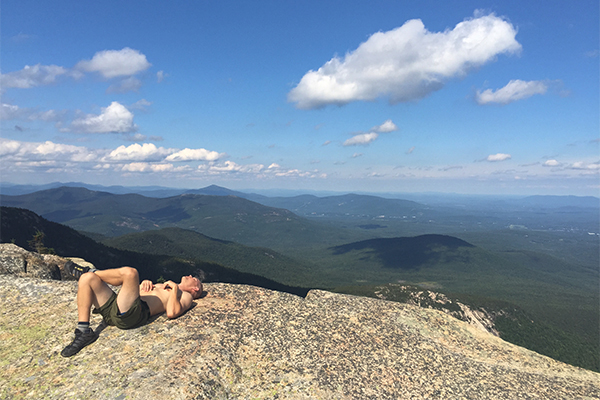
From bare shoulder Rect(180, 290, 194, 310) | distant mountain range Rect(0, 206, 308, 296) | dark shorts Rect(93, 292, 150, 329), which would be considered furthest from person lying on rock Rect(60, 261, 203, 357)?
distant mountain range Rect(0, 206, 308, 296)

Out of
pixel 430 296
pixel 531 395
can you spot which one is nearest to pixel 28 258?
pixel 531 395

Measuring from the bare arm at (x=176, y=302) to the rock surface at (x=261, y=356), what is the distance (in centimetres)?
42

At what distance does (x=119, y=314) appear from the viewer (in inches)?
483

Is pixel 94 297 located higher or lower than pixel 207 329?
higher

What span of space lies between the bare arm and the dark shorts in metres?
1.25

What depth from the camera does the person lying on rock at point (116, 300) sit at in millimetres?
11359

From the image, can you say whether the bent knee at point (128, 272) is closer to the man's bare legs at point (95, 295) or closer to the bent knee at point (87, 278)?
the man's bare legs at point (95, 295)

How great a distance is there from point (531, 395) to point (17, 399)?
69.1ft

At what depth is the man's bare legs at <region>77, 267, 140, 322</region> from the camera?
37.1ft

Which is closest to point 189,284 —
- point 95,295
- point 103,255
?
point 95,295

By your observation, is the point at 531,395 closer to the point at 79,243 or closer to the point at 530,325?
the point at 530,325

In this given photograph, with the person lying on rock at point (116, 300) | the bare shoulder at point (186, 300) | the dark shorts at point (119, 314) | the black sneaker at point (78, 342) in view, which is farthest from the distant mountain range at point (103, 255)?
the black sneaker at point (78, 342)

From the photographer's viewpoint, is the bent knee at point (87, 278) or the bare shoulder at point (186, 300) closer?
the bent knee at point (87, 278)

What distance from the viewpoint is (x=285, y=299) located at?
18500 millimetres
